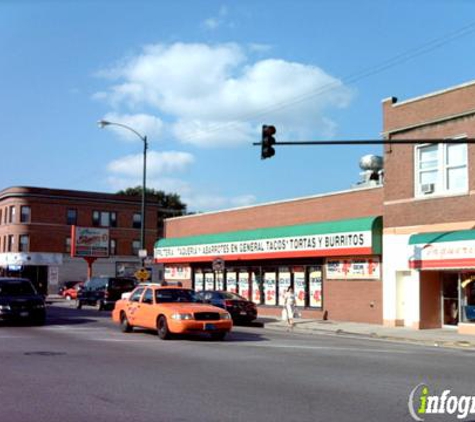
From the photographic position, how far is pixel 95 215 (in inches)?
2685

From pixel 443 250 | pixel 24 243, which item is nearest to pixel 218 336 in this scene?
pixel 443 250

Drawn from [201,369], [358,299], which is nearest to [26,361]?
[201,369]

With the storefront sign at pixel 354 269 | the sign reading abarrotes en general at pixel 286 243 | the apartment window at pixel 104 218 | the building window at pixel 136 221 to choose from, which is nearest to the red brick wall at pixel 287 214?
the sign reading abarrotes en general at pixel 286 243

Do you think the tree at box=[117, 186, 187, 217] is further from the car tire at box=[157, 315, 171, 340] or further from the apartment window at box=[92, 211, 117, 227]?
the car tire at box=[157, 315, 171, 340]

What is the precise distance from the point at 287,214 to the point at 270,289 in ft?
12.7

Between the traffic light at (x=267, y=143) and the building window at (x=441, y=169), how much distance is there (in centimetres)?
779

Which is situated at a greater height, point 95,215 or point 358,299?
point 95,215

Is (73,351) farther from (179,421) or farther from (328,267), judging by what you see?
(328,267)

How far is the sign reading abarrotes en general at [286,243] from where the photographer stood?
27312 mm

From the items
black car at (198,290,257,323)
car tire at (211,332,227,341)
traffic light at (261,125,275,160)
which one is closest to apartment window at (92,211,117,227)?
black car at (198,290,257,323)

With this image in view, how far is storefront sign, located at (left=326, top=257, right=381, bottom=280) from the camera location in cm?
2736

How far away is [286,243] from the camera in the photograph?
31656 millimetres

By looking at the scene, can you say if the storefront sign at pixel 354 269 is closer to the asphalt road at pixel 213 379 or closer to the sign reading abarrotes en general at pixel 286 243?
the sign reading abarrotes en general at pixel 286 243

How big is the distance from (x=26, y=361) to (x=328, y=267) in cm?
1837
